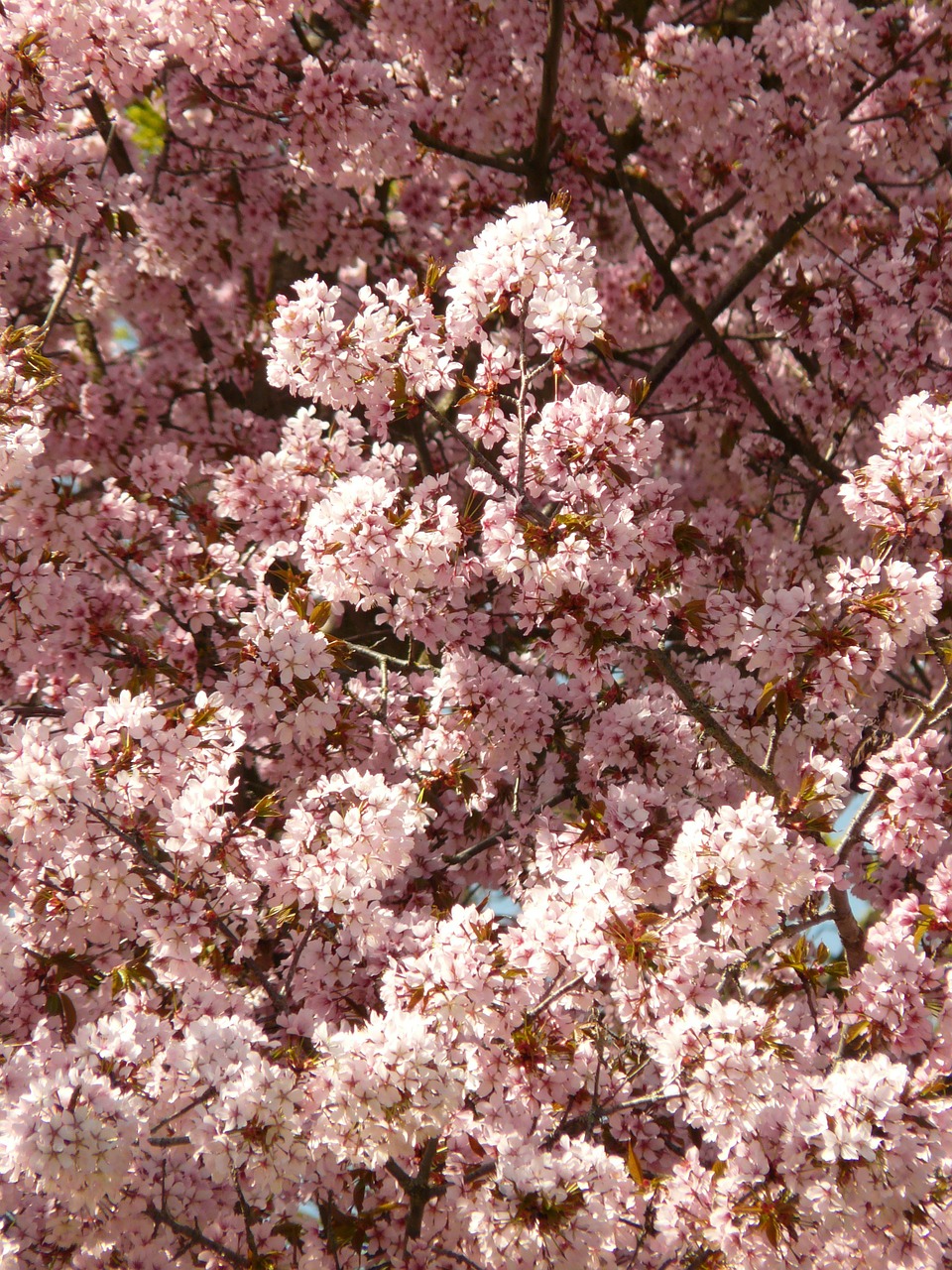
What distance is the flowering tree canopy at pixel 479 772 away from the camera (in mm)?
3234

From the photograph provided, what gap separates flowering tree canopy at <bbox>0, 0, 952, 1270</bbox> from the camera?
3234mm

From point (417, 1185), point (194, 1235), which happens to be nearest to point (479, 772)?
point (417, 1185)

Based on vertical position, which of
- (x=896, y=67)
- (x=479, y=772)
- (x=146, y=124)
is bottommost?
(x=479, y=772)

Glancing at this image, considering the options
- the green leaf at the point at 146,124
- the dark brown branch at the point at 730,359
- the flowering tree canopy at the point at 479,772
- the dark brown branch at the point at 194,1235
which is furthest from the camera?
the green leaf at the point at 146,124

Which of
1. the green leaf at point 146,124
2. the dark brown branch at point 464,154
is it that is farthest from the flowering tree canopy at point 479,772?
the green leaf at point 146,124

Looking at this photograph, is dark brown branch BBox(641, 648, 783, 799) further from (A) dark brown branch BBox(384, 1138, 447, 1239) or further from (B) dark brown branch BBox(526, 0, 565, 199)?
(B) dark brown branch BBox(526, 0, 565, 199)

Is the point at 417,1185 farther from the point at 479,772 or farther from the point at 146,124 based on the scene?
the point at 146,124

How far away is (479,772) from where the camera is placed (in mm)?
4453

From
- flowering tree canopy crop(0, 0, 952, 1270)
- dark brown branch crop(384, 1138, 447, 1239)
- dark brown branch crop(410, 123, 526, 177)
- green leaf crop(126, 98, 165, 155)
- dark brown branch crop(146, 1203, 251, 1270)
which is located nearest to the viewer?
flowering tree canopy crop(0, 0, 952, 1270)

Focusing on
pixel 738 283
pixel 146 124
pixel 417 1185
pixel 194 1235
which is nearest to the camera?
pixel 194 1235

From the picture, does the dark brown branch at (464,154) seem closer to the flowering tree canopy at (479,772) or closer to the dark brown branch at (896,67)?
the flowering tree canopy at (479,772)

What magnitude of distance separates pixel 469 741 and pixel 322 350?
1.56m

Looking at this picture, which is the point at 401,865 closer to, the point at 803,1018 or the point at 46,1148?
the point at 46,1148

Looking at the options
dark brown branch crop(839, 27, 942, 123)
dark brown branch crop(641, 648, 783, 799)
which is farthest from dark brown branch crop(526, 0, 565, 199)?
dark brown branch crop(641, 648, 783, 799)
